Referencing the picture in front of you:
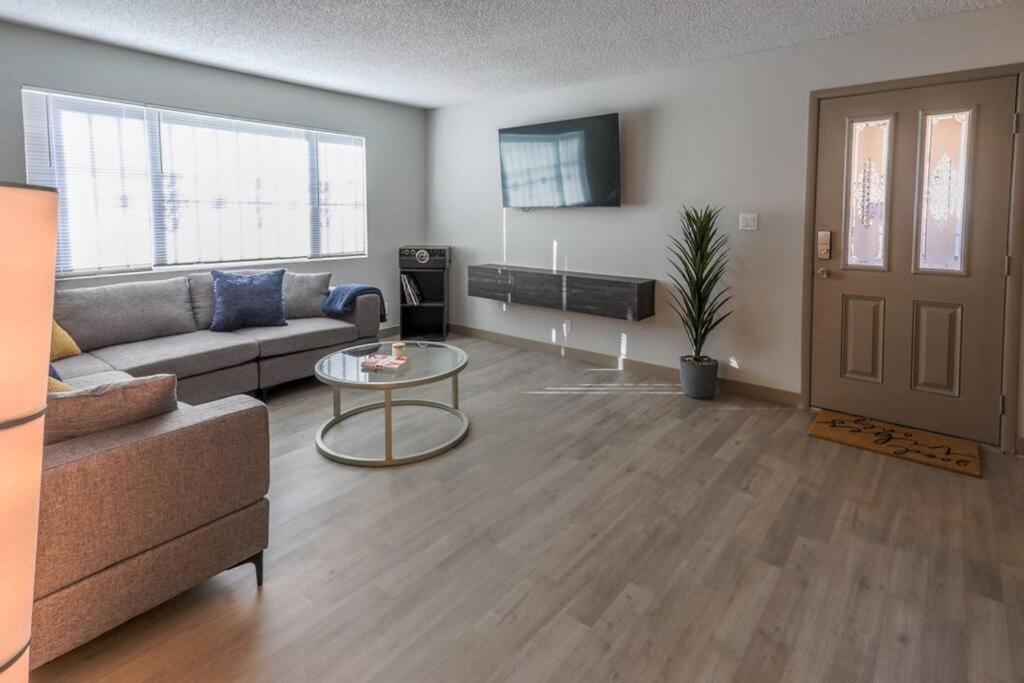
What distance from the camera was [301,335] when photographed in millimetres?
4465

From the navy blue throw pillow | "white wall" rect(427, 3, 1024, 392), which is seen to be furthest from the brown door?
the navy blue throw pillow

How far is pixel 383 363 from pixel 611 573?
1.85 m

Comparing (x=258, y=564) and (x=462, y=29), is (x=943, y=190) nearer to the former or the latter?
(x=462, y=29)

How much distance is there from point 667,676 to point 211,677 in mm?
1333

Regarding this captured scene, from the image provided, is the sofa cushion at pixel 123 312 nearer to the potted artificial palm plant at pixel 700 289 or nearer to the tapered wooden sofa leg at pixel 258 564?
the tapered wooden sofa leg at pixel 258 564

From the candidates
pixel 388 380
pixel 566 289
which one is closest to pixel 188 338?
pixel 388 380

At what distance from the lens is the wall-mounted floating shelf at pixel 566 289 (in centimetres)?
472

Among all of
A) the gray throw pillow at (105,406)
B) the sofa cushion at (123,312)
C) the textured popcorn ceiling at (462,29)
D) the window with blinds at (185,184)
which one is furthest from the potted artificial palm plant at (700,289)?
the sofa cushion at (123,312)

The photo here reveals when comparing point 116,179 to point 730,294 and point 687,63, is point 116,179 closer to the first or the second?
point 687,63

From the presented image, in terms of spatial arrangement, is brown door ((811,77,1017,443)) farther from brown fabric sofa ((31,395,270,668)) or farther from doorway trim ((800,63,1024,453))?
brown fabric sofa ((31,395,270,668))

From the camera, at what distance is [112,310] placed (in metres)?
3.98

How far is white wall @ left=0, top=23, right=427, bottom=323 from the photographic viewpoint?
3.81 metres

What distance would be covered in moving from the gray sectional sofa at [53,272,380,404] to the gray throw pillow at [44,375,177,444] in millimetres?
1662

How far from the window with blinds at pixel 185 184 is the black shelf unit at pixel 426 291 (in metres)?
0.54
